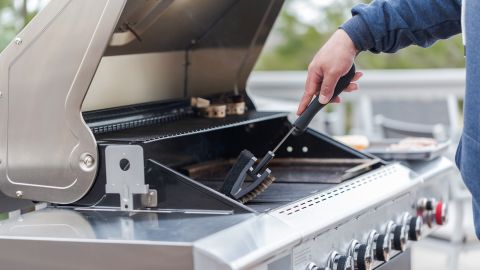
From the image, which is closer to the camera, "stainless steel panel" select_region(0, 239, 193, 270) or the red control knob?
"stainless steel panel" select_region(0, 239, 193, 270)

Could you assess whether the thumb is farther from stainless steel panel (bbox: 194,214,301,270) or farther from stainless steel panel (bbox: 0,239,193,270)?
stainless steel panel (bbox: 0,239,193,270)

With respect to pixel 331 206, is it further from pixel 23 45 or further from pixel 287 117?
pixel 23 45

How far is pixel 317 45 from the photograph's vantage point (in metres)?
10.5

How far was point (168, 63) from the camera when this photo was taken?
87.6 inches

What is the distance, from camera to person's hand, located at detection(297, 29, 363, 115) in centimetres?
180

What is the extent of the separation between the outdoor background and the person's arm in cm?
768

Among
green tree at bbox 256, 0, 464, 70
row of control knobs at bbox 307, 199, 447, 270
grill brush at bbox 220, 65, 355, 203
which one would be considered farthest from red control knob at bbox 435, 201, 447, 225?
green tree at bbox 256, 0, 464, 70

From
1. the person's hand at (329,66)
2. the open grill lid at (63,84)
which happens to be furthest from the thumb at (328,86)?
the open grill lid at (63,84)

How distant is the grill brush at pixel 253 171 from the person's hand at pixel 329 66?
0.03 m

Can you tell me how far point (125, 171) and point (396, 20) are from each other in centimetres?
70

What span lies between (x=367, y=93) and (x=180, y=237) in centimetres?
367

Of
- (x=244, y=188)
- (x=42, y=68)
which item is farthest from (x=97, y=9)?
(x=244, y=188)

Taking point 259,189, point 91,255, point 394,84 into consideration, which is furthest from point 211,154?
point 394,84

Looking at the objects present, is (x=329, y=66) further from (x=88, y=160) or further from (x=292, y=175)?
(x=88, y=160)
